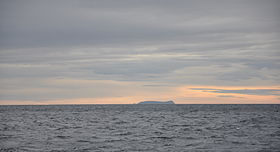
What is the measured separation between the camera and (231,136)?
34469 mm

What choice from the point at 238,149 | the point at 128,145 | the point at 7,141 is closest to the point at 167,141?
the point at 128,145

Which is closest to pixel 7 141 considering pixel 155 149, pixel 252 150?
pixel 155 149

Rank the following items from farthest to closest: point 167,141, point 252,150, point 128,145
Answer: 1. point 167,141
2. point 128,145
3. point 252,150

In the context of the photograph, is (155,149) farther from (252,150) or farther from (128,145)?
(252,150)

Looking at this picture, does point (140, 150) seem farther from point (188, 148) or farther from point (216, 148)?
point (216, 148)

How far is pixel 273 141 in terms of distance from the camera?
29984 mm

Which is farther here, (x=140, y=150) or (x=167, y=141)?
(x=167, y=141)

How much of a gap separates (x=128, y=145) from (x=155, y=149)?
305 centimetres

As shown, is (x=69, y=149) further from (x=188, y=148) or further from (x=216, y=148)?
(x=216, y=148)

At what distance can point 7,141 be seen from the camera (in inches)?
1251

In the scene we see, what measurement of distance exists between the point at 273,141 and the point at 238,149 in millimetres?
5400

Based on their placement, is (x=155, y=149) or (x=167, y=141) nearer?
(x=155, y=149)

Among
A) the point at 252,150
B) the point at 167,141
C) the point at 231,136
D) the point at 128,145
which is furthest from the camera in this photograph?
the point at 231,136

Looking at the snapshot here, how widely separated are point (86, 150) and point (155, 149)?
549 cm
